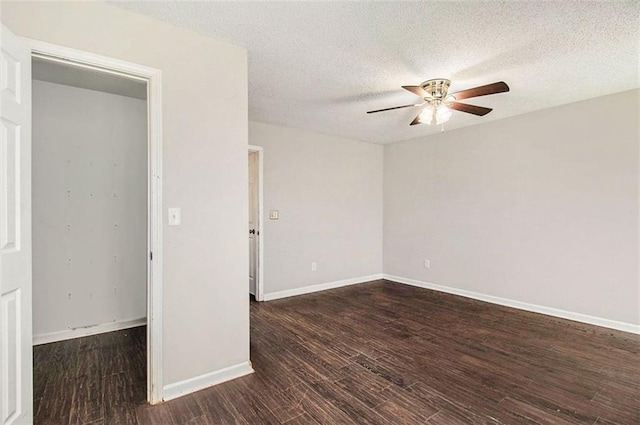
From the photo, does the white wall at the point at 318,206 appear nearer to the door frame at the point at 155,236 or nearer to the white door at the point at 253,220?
the white door at the point at 253,220

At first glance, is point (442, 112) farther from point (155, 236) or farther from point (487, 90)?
point (155, 236)

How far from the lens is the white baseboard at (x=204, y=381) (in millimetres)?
2053

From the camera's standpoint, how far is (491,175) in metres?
4.24

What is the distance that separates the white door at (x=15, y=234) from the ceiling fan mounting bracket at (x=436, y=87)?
A: 2.73 meters

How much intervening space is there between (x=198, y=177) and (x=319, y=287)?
3.17 metres

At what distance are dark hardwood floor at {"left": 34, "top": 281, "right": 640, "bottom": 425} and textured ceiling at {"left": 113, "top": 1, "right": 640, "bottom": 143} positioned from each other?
8.07 feet

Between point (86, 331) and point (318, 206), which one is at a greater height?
point (318, 206)

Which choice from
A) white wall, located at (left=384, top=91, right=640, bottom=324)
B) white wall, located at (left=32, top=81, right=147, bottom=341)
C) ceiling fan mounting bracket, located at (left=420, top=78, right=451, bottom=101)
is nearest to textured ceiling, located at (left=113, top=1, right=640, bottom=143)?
ceiling fan mounting bracket, located at (left=420, top=78, right=451, bottom=101)

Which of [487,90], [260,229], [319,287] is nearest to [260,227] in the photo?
[260,229]

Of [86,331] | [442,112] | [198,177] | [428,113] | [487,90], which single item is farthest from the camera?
[86,331]

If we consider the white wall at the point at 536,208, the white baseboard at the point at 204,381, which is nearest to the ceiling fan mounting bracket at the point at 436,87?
the white wall at the point at 536,208

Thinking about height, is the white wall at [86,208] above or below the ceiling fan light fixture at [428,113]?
below

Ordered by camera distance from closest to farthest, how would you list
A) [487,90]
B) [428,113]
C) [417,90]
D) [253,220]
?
[487,90] < [417,90] < [428,113] < [253,220]

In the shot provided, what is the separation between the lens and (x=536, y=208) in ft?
12.6
